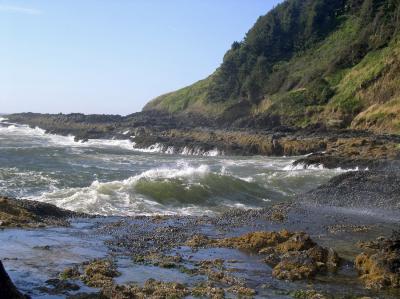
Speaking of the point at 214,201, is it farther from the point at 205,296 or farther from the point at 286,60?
the point at 286,60

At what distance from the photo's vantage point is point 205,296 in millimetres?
8773

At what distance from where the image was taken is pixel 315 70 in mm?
66938

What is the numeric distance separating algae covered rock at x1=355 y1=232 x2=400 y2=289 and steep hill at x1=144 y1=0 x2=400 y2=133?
3496cm

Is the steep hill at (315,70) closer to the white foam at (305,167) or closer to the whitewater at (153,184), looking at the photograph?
the white foam at (305,167)

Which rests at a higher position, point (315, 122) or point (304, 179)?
point (315, 122)

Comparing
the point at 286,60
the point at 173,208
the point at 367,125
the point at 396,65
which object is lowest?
the point at 173,208

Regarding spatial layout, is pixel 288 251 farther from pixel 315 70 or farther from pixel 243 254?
pixel 315 70

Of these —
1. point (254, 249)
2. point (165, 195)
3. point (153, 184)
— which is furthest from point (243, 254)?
point (153, 184)

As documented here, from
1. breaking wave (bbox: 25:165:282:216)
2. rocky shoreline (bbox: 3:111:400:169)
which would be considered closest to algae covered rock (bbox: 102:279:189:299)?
→ breaking wave (bbox: 25:165:282:216)

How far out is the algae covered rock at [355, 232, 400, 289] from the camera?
30.9 feet

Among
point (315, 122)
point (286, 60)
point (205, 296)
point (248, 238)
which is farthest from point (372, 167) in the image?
point (286, 60)

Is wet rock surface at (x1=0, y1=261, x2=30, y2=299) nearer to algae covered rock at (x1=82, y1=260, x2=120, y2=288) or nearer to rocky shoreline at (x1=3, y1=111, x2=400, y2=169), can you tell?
algae covered rock at (x1=82, y1=260, x2=120, y2=288)

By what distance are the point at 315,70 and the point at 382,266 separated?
5942 cm

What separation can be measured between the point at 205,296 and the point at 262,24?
276ft
